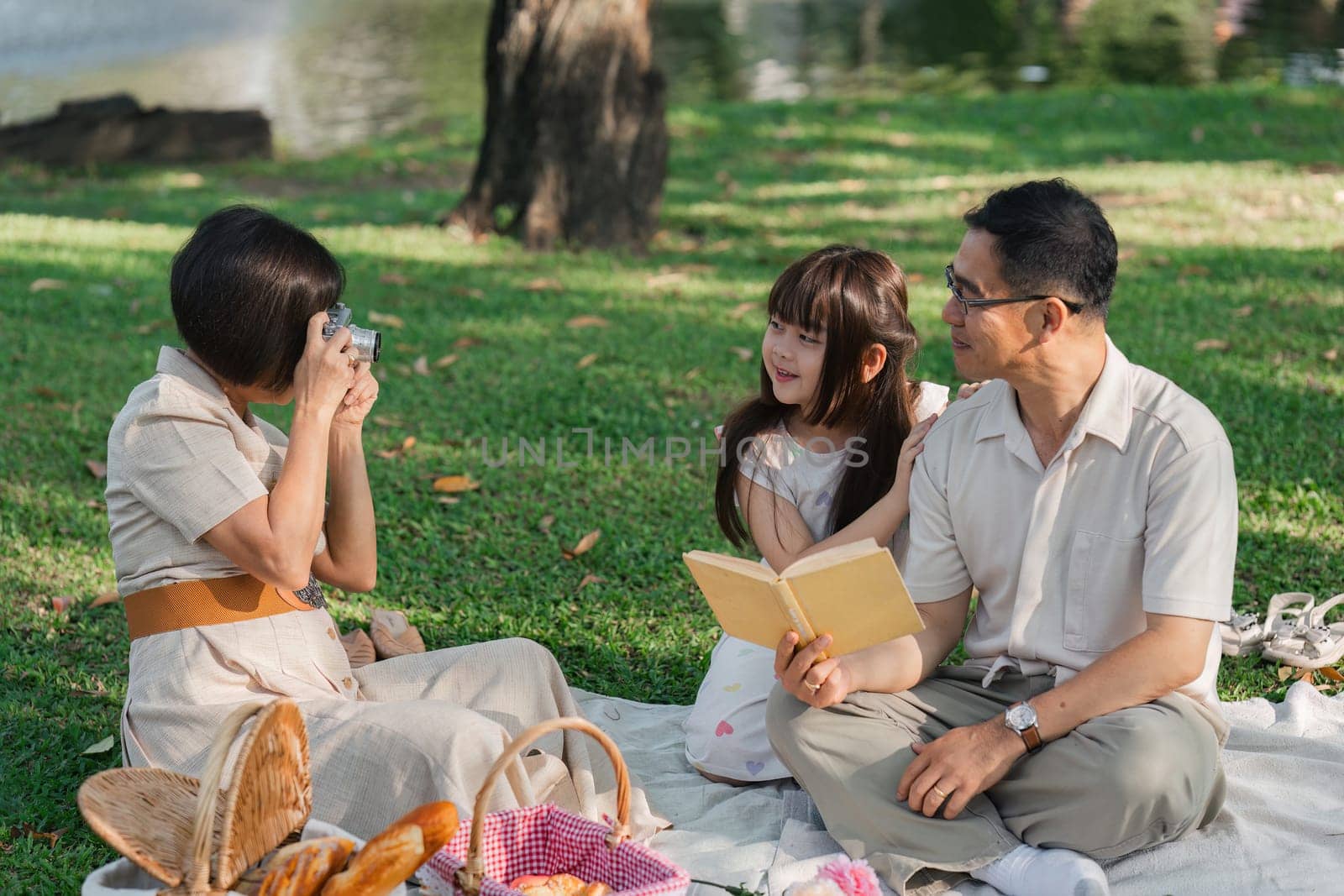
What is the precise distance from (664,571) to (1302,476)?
98.1 inches

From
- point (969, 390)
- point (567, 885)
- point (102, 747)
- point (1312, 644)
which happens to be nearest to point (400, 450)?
point (102, 747)

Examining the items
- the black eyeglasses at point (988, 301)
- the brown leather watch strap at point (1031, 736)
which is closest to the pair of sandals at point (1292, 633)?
the brown leather watch strap at point (1031, 736)

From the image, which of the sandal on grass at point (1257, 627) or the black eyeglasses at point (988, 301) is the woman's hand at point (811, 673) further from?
the sandal on grass at point (1257, 627)

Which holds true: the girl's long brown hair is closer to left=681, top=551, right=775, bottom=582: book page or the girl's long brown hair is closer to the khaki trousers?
the khaki trousers

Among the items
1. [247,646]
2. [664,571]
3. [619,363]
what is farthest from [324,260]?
[619,363]

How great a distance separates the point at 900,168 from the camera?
1046cm

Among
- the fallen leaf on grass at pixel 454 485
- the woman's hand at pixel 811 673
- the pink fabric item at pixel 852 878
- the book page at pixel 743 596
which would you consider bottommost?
the fallen leaf on grass at pixel 454 485

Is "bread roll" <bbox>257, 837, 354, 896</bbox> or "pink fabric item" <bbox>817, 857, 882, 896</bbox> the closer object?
"bread roll" <bbox>257, 837, 354, 896</bbox>

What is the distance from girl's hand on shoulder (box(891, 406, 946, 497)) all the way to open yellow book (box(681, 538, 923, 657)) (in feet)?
1.92

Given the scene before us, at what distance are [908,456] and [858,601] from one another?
672mm

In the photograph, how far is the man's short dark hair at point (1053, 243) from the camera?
2855 millimetres

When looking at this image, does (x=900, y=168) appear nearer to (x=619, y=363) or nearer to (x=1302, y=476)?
(x=619, y=363)

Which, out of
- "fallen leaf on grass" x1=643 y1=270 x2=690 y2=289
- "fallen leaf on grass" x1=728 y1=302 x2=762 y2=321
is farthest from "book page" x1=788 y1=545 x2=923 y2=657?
"fallen leaf on grass" x1=643 y1=270 x2=690 y2=289

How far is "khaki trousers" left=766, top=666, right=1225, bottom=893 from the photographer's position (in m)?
2.84
